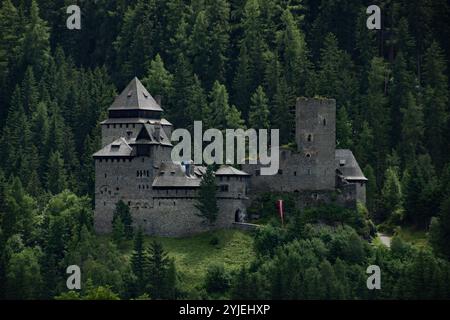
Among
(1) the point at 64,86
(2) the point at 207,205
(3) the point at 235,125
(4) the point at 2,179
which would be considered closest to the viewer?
(2) the point at 207,205

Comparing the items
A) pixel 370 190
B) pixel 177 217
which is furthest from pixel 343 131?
pixel 177 217

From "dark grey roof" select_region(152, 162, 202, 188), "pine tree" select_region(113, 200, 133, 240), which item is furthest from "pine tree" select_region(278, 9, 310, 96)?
"pine tree" select_region(113, 200, 133, 240)

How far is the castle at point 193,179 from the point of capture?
133625 mm

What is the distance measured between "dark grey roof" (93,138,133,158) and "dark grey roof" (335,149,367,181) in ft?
49.2

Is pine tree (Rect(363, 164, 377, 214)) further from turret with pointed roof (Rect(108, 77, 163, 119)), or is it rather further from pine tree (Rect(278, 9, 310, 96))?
pine tree (Rect(278, 9, 310, 96))

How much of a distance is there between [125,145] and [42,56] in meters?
41.0

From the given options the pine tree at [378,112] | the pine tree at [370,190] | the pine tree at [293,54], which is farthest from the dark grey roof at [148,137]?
the pine tree at [293,54]

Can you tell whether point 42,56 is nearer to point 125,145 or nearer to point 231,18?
point 231,18

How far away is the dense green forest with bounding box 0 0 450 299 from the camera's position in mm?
129125

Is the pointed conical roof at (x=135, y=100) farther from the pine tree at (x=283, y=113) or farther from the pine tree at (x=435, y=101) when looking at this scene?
the pine tree at (x=435, y=101)

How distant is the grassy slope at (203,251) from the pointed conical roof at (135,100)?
12.8 metres

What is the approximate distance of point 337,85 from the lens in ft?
537

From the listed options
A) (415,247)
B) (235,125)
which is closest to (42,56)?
(235,125)

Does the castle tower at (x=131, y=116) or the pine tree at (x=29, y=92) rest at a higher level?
the pine tree at (x=29, y=92)
